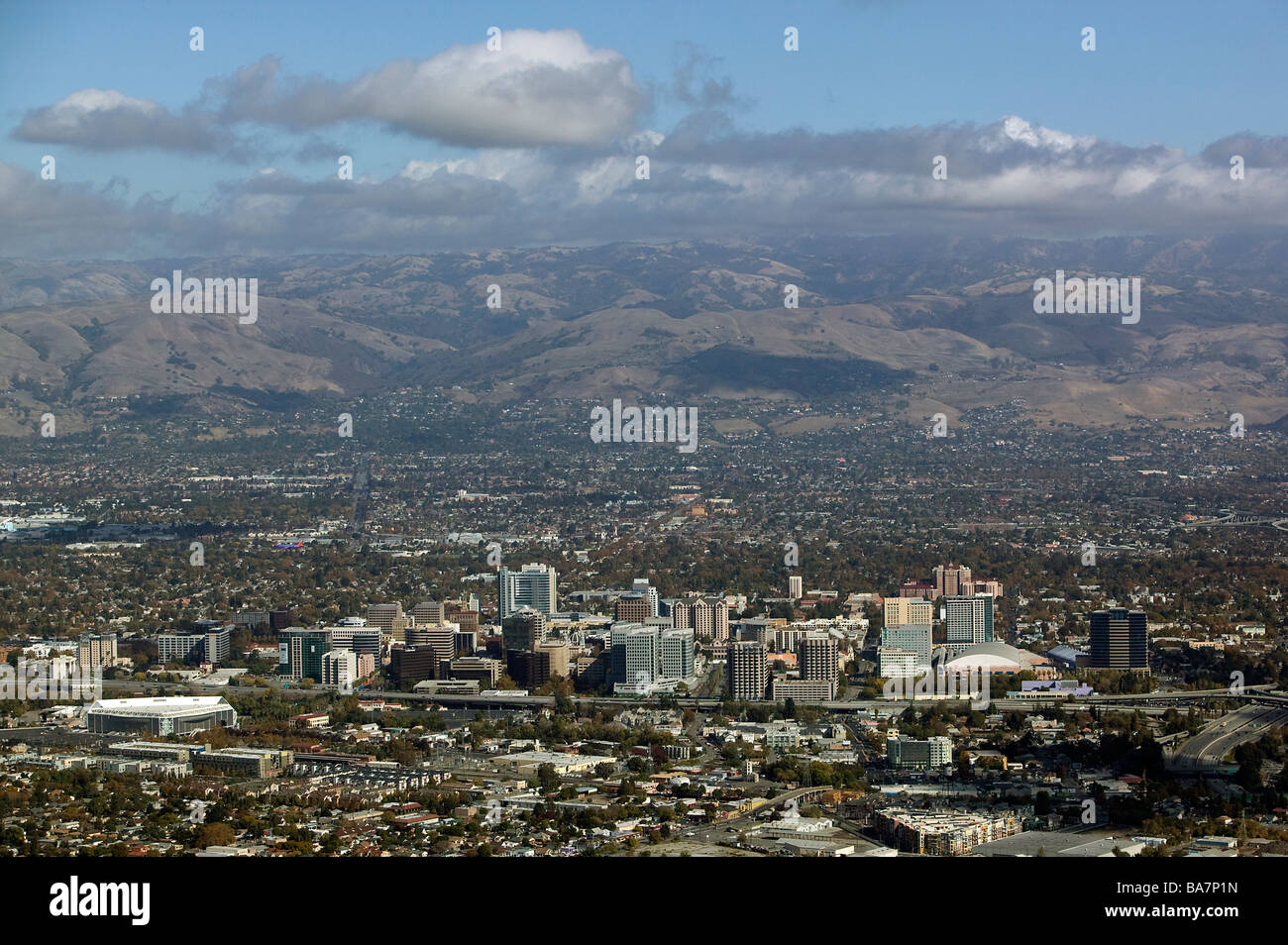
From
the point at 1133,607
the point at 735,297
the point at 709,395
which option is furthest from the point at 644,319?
the point at 1133,607

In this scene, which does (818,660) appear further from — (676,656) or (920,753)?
(920,753)

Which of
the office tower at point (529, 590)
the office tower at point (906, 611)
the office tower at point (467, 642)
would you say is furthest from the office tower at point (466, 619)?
the office tower at point (906, 611)

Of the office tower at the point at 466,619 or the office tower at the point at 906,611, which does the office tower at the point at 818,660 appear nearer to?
the office tower at the point at 906,611

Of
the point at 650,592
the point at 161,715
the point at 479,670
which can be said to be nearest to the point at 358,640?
the point at 479,670

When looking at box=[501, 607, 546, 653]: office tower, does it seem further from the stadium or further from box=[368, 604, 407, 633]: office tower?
the stadium

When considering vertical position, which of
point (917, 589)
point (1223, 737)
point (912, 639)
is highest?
point (917, 589)
